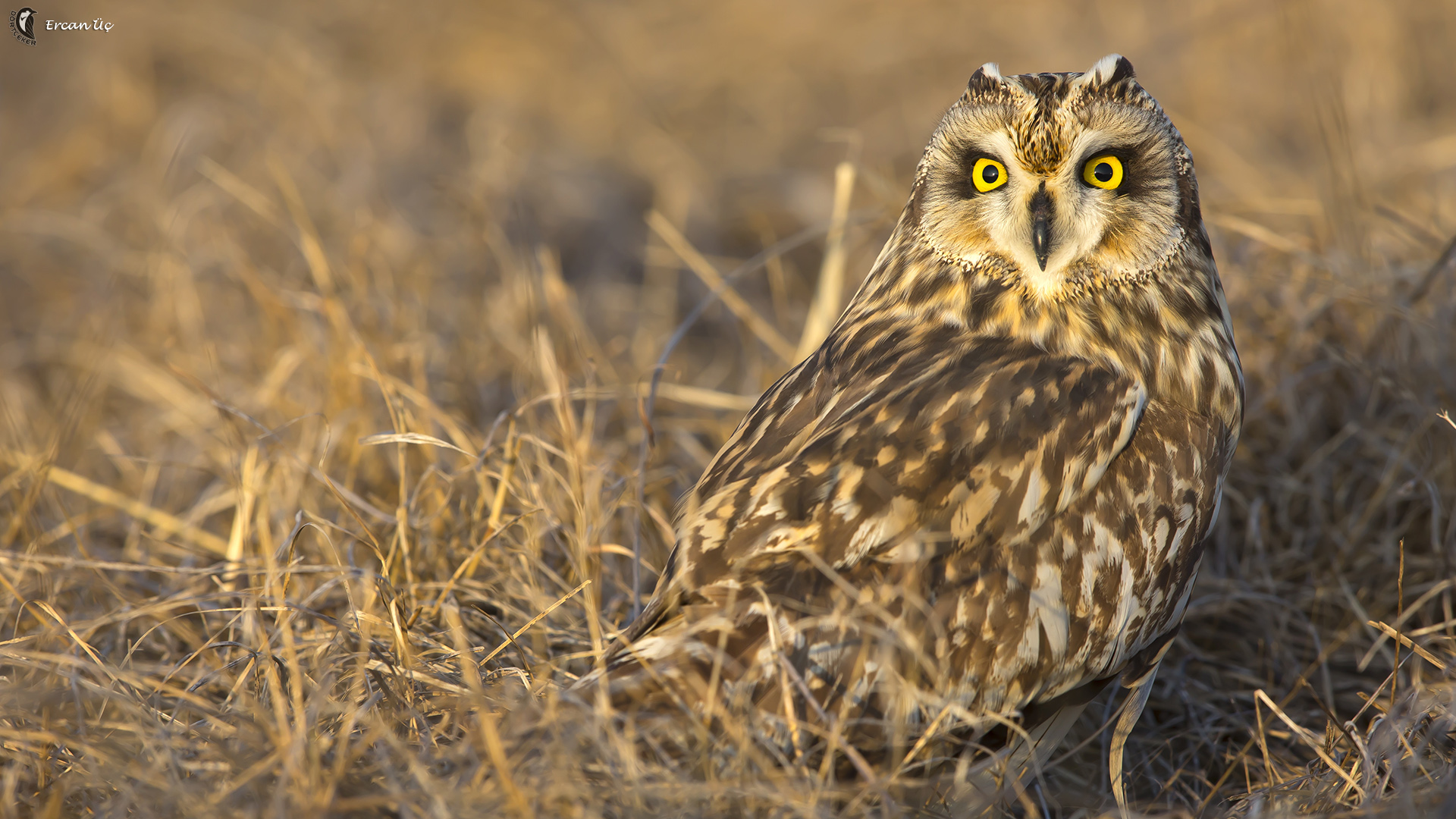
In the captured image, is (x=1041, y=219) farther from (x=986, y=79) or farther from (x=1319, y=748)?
(x=1319, y=748)

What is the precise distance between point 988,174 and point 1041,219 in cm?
16

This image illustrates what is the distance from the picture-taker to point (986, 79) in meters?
2.28

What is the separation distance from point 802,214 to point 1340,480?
285 centimetres

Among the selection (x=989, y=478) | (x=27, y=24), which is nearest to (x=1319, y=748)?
(x=989, y=478)

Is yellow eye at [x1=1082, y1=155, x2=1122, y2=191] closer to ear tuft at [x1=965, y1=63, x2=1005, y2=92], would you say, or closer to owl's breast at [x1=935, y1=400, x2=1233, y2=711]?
ear tuft at [x1=965, y1=63, x2=1005, y2=92]

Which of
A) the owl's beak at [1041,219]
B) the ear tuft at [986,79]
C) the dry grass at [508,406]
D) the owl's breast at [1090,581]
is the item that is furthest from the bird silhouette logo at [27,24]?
the owl's breast at [1090,581]

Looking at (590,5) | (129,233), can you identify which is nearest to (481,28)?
(590,5)

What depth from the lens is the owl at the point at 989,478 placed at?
188cm

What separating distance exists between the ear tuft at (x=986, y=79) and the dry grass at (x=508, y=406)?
0.93 meters

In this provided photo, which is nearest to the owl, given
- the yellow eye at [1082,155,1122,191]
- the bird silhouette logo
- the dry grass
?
the yellow eye at [1082,155,1122,191]

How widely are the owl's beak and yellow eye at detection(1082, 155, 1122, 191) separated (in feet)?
0.34

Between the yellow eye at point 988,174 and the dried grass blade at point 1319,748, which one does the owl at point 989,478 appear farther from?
the dried grass blade at point 1319,748

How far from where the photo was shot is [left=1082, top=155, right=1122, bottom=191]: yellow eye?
221cm

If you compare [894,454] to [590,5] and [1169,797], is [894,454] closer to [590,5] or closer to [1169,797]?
[1169,797]
